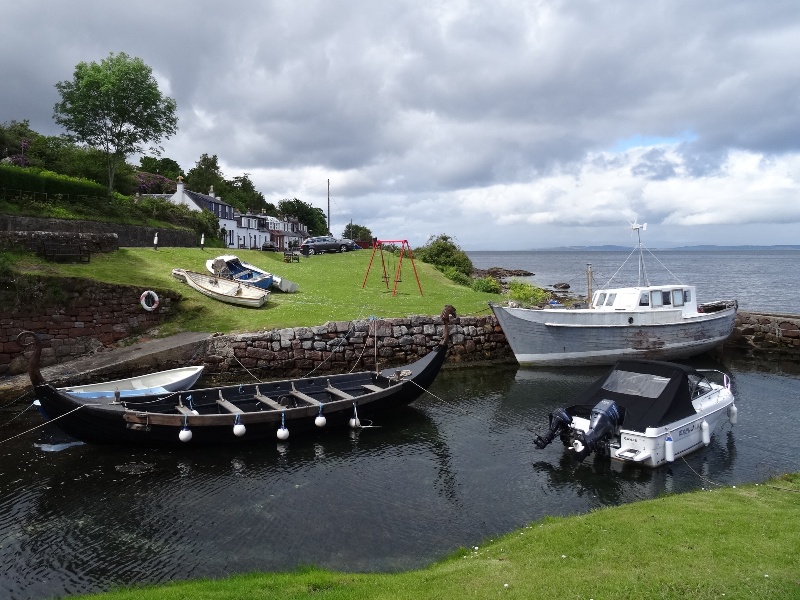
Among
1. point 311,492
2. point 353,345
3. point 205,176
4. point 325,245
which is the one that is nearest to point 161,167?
point 205,176

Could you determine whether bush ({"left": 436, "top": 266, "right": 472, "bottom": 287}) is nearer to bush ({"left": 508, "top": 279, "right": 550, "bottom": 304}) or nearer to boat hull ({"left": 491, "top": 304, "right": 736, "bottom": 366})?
bush ({"left": 508, "top": 279, "right": 550, "bottom": 304})

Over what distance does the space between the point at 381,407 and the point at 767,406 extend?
12.1m

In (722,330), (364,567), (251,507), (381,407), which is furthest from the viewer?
(722,330)

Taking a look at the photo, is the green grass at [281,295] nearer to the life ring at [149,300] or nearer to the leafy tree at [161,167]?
the life ring at [149,300]

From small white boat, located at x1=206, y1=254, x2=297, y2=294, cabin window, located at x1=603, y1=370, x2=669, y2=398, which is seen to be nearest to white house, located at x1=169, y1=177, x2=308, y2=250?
small white boat, located at x1=206, y1=254, x2=297, y2=294

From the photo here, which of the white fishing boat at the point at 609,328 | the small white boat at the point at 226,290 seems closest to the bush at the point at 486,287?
the white fishing boat at the point at 609,328

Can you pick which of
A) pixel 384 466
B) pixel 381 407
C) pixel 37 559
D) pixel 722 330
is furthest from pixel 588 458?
pixel 722 330

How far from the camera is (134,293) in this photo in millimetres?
21812

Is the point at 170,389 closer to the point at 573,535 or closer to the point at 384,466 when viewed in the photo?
the point at 384,466

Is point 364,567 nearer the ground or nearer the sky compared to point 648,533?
nearer the ground

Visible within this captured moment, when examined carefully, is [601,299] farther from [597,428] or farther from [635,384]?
[597,428]

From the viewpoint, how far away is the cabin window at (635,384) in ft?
45.3

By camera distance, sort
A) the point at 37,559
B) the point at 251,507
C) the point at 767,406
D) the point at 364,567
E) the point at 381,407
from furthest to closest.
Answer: the point at 767,406
the point at 381,407
the point at 251,507
the point at 37,559
the point at 364,567

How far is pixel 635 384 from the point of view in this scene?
1426cm
